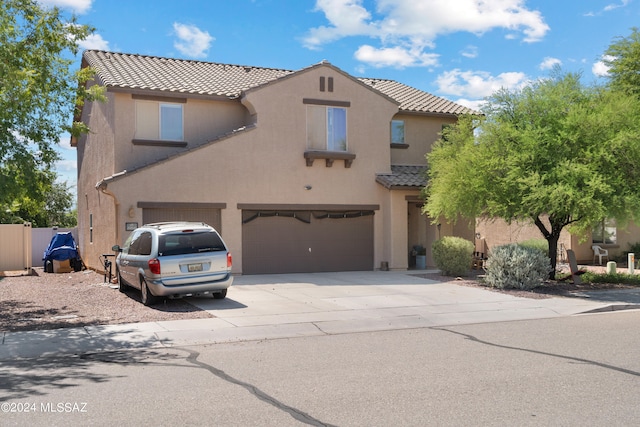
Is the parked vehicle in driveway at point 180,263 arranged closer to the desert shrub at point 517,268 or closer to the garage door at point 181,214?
the garage door at point 181,214

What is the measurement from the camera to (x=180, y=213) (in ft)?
63.3

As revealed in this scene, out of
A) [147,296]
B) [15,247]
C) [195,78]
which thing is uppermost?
[195,78]

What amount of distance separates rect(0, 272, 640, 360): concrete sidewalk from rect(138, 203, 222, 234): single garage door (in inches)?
101

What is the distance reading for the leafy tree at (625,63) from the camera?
72.8 ft

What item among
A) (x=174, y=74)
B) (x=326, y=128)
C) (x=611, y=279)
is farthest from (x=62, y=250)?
(x=611, y=279)

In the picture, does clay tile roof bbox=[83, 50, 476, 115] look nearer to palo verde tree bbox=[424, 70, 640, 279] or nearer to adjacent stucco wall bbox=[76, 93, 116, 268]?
adjacent stucco wall bbox=[76, 93, 116, 268]

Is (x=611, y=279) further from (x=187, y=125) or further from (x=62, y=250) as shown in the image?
(x=62, y=250)

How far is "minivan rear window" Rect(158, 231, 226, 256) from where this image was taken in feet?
43.4

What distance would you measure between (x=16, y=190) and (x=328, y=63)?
11650mm

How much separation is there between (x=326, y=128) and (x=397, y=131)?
3522 mm

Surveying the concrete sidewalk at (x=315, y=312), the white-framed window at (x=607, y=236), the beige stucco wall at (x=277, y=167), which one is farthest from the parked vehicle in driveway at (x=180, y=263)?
the white-framed window at (x=607, y=236)

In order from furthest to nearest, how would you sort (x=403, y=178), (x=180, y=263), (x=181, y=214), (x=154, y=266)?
(x=403, y=178) → (x=181, y=214) → (x=180, y=263) → (x=154, y=266)

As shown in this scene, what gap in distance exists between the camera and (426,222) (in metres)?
23.2

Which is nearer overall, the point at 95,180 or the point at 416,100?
the point at 95,180
